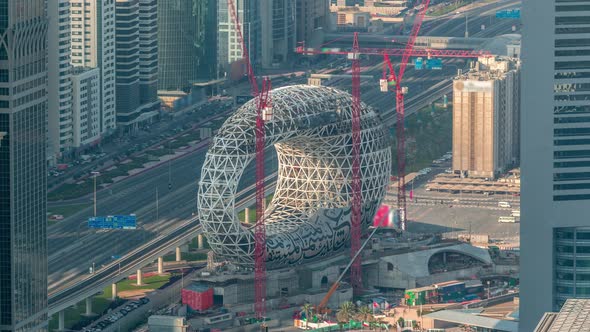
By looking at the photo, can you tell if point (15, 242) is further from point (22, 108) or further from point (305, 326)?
point (305, 326)

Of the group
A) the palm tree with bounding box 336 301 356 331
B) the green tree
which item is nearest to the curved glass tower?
the green tree

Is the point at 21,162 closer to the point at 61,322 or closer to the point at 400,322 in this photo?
the point at 61,322

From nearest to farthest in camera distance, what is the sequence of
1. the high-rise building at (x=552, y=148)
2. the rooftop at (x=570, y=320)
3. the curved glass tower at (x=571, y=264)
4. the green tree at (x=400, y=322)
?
1. the rooftop at (x=570, y=320)
2. the high-rise building at (x=552, y=148)
3. the curved glass tower at (x=571, y=264)
4. the green tree at (x=400, y=322)

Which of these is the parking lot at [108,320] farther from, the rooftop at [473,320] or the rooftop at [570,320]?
the rooftop at [570,320]

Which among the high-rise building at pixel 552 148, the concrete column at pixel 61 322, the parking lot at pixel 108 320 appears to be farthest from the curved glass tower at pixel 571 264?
the concrete column at pixel 61 322

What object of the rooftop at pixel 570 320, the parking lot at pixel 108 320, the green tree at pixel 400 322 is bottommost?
the green tree at pixel 400 322

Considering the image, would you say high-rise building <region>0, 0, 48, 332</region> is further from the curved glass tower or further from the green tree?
the curved glass tower

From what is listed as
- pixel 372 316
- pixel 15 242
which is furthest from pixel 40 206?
pixel 372 316

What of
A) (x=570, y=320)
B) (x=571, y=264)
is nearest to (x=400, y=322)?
(x=571, y=264)
